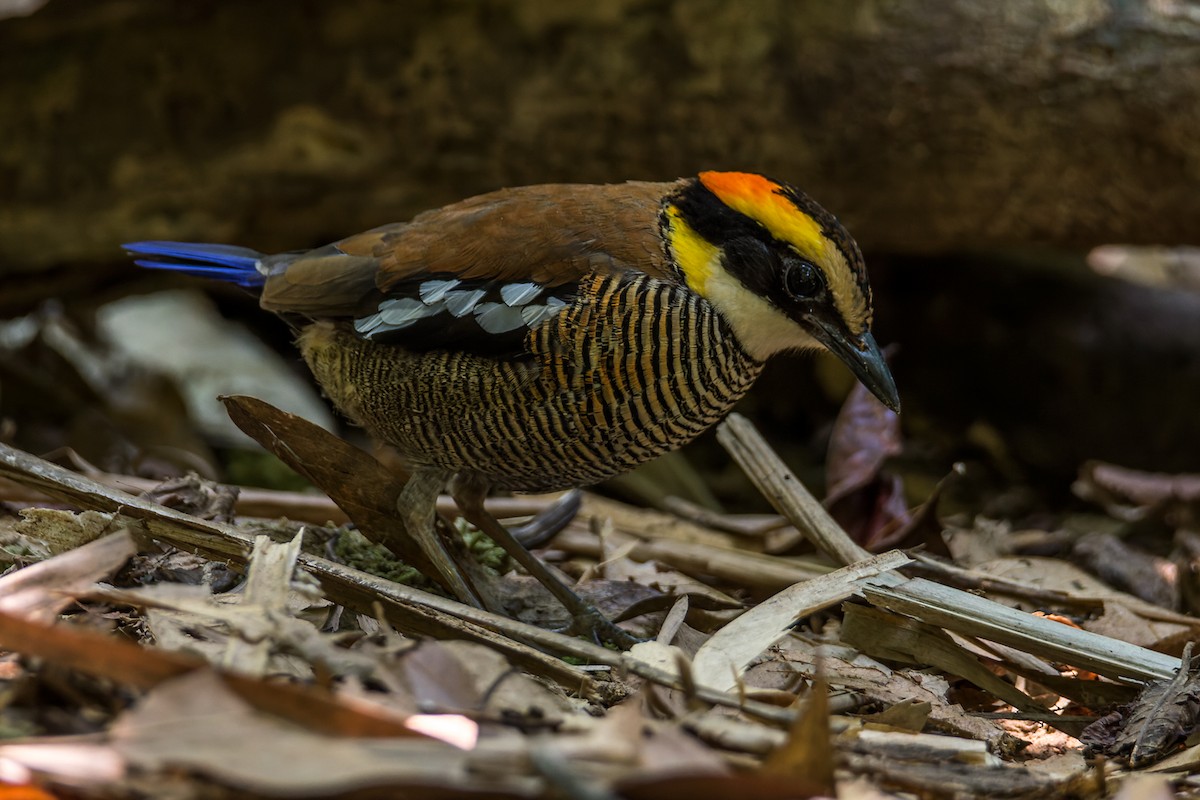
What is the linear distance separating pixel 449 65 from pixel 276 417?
2.49 meters

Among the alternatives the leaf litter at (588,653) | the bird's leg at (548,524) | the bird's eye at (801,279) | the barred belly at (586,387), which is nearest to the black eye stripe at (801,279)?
the bird's eye at (801,279)

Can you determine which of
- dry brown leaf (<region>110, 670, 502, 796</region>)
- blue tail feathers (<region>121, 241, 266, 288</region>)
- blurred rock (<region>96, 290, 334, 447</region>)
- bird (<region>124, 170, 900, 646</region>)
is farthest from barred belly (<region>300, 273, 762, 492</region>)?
blurred rock (<region>96, 290, 334, 447</region>)

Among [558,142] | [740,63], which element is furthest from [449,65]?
[740,63]

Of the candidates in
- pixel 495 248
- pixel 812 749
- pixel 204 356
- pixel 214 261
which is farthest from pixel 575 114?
pixel 812 749

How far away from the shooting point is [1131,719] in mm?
3004

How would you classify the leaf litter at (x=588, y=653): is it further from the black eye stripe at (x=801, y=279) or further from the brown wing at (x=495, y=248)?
the black eye stripe at (x=801, y=279)

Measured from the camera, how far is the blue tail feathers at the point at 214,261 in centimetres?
429

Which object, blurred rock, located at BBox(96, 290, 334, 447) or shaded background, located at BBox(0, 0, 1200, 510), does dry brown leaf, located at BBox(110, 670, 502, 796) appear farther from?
blurred rock, located at BBox(96, 290, 334, 447)

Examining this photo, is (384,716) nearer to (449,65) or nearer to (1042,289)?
(449,65)

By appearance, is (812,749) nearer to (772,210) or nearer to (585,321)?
(585,321)

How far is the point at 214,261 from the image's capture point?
170 inches

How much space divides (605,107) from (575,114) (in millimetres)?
142

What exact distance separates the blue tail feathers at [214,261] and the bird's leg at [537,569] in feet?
3.49

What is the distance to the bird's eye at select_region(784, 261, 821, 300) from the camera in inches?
137
